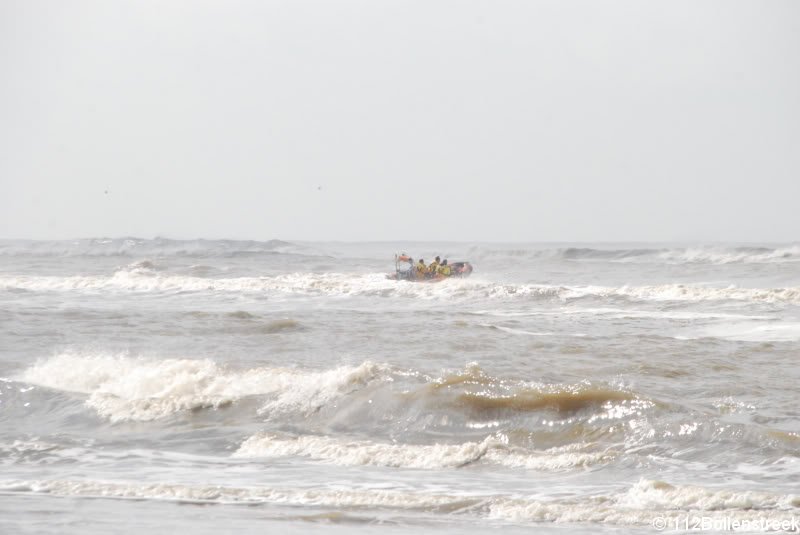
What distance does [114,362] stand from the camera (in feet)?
48.6

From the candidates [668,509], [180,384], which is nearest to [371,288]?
[180,384]

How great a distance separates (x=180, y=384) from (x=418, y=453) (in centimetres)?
438

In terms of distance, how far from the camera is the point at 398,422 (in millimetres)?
11047

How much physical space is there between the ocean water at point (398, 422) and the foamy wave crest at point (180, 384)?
38 mm

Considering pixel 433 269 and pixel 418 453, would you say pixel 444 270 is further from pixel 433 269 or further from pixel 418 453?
pixel 418 453

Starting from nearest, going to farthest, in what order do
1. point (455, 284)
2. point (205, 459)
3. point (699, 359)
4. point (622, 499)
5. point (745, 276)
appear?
point (622, 499) → point (205, 459) → point (699, 359) → point (455, 284) → point (745, 276)

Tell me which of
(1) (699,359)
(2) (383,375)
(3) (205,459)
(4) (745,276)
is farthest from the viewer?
(4) (745,276)

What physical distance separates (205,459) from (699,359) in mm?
7825

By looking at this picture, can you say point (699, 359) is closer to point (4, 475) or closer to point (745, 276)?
point (4, 475)

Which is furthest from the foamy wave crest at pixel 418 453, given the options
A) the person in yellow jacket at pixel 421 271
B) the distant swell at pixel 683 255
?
the distant swell at pixel 683 255

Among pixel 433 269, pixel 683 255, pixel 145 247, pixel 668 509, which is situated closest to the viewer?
pixel 668 509

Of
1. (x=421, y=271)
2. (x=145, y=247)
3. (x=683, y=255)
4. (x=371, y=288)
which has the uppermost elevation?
(x=683, y=255)

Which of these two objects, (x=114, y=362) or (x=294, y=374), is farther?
Result: (x=114, y=362)

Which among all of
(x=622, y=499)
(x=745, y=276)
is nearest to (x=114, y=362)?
(x=622, y=499)
